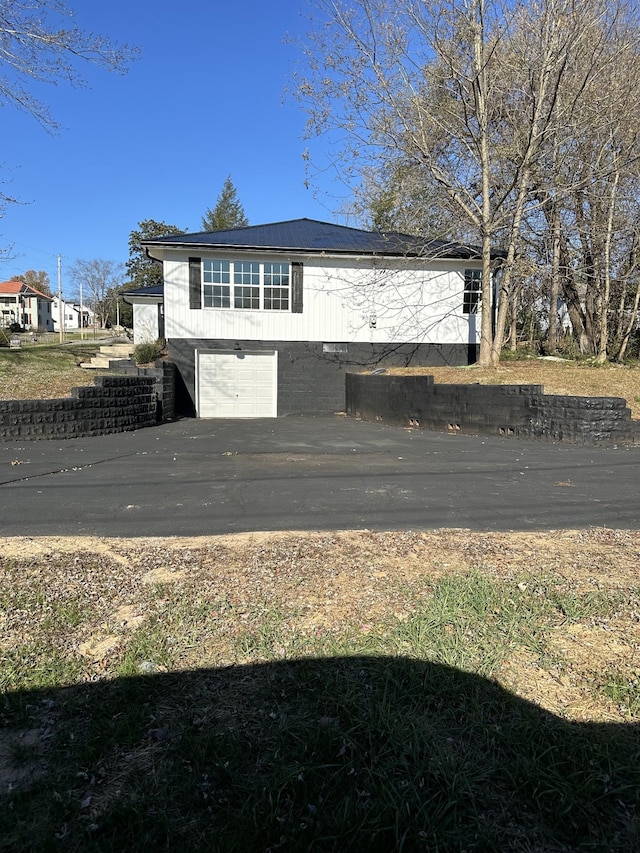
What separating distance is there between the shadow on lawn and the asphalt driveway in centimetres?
251

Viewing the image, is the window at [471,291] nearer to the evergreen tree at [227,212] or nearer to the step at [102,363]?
the step at [102,363]

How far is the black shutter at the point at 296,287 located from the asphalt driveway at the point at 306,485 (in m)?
7.39

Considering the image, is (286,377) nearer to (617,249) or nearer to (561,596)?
(617,249)

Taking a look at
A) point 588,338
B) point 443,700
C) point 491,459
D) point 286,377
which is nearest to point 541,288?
point 588,338

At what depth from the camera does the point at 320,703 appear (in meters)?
2.28

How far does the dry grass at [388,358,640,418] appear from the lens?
11703 millimetres

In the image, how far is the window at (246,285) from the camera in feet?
55.8

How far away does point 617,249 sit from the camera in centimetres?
1855

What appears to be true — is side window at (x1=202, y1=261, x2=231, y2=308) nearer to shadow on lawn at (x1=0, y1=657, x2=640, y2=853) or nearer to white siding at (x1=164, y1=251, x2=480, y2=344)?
white siding at (x1=164, y1=251, x2=480, y2=344)


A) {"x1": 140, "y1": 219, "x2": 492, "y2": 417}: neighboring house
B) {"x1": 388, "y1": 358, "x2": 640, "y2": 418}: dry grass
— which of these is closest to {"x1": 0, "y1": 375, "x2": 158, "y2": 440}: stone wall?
{"x1": 140, "y1": 219, "x2": 492, "y2": 417}: neighboring house

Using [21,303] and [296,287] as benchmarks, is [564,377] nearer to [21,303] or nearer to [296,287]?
[296,287]

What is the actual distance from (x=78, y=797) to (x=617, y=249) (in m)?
21.6

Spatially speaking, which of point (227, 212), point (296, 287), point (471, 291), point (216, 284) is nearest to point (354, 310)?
point (296, 287)

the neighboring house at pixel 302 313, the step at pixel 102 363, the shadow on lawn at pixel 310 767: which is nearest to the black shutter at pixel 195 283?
the neighboring house at pixel 302 313
